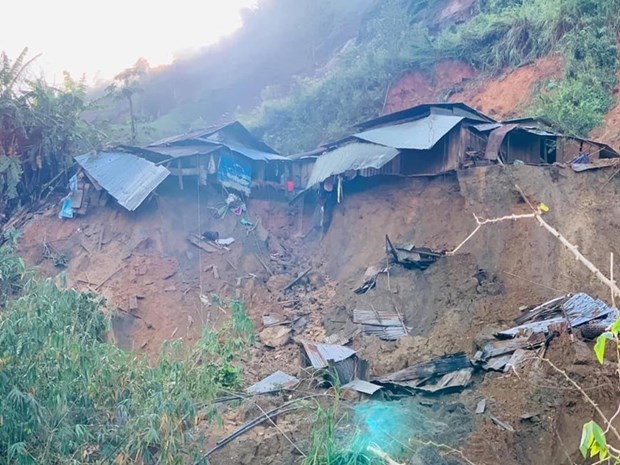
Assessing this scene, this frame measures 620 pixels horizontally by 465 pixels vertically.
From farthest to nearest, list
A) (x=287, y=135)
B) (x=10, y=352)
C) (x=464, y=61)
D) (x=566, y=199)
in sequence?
(x=287, y=135) < (x=464, y=61) < (x=566, y=199) < (x=10, y=352)

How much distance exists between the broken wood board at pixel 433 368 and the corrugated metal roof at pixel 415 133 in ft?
17.4

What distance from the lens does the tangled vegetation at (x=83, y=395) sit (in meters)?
4.15

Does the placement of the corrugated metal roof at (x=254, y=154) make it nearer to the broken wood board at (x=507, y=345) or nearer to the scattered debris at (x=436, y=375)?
the scattered debris at (x=436, y=375)

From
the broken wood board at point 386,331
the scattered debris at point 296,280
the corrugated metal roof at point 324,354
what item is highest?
the corrugated metal roof at point 324,354

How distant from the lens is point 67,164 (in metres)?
15.0

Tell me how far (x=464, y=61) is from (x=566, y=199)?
11.5 m

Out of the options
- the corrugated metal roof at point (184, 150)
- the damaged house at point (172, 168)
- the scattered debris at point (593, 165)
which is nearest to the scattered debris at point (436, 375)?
the scattered debris at point (593, 165)

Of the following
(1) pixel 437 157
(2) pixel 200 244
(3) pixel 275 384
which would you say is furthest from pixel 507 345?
(2) pixel 200 244

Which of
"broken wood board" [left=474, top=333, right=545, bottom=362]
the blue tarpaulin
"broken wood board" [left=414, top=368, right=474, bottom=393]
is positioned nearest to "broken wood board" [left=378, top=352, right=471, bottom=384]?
"broken wood board" [left=414, top=368, right=474, bottom=393]

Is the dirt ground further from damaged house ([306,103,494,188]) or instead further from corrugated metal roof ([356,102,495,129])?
damaged house ([306,103,494,188])

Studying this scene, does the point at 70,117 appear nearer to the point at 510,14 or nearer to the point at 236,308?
the point at 236,308

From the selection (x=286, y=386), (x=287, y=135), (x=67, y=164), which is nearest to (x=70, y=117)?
(x=67, y=164)

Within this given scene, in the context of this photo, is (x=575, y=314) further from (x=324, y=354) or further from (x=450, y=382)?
(x=324, y=354)

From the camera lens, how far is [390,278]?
428 inches
